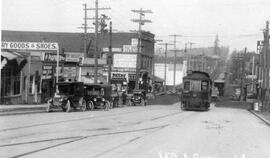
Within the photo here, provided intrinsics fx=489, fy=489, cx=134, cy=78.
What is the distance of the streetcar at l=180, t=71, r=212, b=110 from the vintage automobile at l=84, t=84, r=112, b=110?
21.9ft

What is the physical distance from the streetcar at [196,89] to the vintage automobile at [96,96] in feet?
21.9

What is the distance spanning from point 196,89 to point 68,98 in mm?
12953

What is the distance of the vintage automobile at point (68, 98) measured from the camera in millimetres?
29172

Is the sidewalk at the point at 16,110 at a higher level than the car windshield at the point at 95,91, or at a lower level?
lower

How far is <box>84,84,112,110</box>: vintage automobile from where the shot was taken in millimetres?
34031

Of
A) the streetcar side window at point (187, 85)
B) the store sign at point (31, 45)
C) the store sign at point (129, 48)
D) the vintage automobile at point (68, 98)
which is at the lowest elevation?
the vintage automobile at point (68, 98)

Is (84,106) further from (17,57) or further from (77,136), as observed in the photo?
(77,136)

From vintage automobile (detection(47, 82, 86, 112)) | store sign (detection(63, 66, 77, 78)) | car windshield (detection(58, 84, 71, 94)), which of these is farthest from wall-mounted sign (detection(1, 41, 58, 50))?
car windshield (detection(58, 84, 71, 94))

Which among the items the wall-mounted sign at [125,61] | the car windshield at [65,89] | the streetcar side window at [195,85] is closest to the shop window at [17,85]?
the car windshield at [65,89]

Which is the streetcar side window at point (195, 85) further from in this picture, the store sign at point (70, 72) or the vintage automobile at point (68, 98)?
the store sign at point (70, 72)

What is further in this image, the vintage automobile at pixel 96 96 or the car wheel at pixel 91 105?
the vintage automobile at pixel 96 96

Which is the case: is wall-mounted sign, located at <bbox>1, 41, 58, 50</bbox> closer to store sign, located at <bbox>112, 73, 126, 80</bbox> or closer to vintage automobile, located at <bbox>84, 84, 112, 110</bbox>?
vintage automobile, located at <bbox>84, 84, 112, 110</bbox>

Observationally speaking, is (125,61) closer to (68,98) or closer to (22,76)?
(22,76)

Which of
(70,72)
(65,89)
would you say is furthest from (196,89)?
(70,72)
